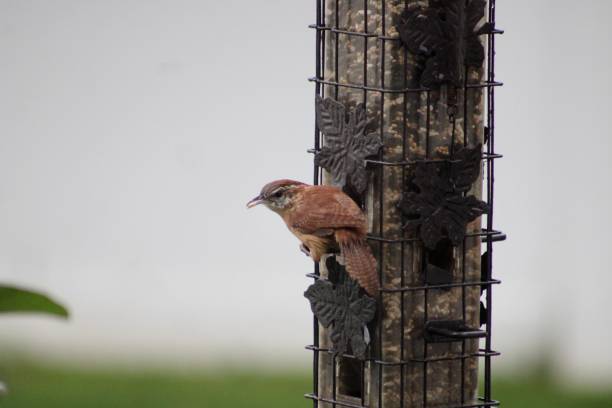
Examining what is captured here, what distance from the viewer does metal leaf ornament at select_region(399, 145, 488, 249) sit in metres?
4.81

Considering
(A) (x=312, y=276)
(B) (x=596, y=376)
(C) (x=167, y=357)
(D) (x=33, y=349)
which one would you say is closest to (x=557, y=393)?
(B) (x=596, y=376)

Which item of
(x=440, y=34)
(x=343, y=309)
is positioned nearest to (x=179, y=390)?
(x=343, y=309)

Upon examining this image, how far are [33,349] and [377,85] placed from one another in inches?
250

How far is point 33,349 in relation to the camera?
10.4 m

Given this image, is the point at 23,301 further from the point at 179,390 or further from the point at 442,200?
the point at 179,390

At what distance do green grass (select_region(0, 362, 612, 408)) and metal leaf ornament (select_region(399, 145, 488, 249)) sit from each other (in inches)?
184

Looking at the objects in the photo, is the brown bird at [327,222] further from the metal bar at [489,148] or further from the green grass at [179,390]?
the green grass at [179,390]

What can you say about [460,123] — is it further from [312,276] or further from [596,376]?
[596,376]

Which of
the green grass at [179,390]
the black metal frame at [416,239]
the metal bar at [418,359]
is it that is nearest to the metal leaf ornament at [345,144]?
the black metal frame at [416,239]

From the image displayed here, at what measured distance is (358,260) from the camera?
476 centimetres

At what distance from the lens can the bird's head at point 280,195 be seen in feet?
16.2

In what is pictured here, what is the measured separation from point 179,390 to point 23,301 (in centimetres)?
725

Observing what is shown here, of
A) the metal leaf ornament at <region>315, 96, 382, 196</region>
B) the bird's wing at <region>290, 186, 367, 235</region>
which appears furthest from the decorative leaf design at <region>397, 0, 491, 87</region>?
the bird's wing at <region>290, 186, 367, 235</region>

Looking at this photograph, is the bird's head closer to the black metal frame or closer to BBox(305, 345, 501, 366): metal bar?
the black metal frame
